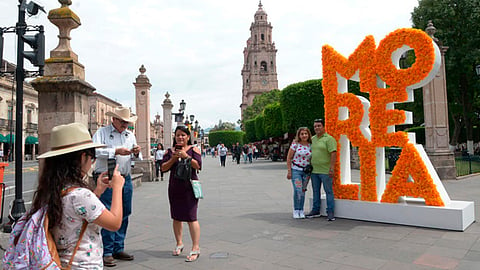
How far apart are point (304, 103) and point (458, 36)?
1044 centimetres

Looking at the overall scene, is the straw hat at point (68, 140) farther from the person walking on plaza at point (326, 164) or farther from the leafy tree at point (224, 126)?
the leafy tree at point (224, 126)

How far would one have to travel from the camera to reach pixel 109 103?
223ft

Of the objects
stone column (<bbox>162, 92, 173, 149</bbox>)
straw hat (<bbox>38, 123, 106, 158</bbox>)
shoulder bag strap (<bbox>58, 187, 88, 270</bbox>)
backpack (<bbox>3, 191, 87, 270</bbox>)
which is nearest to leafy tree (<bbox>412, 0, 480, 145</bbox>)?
stone column (<bbox>162, 92, 173, 149</bbox>)

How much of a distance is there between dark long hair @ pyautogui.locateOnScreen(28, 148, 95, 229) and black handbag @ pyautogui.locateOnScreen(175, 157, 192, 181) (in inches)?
84.9

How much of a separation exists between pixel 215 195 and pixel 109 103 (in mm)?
63953

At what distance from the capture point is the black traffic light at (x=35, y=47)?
5.64 m

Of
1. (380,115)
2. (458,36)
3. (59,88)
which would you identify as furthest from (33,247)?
(458,36)

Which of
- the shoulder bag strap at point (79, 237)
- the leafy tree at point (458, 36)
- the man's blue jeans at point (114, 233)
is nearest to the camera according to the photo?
the shoulder bag strap at point (79, 237)

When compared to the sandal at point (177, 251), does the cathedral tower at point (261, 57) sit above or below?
above

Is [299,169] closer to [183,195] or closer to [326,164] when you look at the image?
Answer: [326,164]

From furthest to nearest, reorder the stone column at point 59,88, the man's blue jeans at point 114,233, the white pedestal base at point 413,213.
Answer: the stone column at point 59,88, the white pedestal base at point 413,213, the man's blue jeans at point 114,233

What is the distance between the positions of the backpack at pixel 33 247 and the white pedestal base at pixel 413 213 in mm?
5252

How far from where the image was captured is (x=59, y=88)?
5.59m

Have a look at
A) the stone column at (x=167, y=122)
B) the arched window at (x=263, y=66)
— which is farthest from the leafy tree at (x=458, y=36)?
the arched window at (x=263, y=66)
